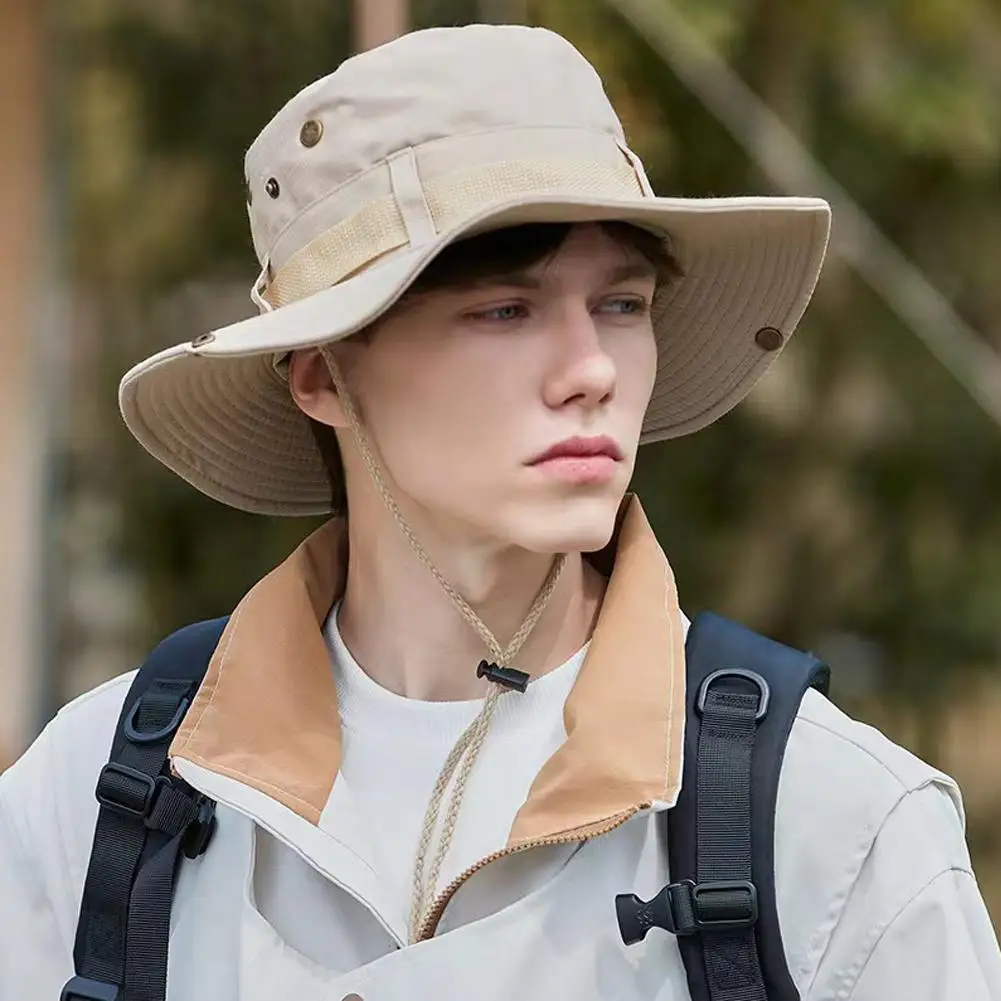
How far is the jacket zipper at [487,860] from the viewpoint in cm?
143

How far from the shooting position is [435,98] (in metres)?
1.54

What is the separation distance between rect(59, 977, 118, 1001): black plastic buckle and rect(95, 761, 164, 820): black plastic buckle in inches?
5.8

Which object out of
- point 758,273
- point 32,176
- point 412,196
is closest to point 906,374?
point 32,176

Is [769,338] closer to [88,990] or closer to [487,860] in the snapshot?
[487,860]

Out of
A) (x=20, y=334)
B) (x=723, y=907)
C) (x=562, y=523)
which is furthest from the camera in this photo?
(x=20, y=334)

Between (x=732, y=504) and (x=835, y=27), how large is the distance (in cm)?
113

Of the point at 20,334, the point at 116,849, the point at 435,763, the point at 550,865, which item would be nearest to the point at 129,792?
the point at 116,849

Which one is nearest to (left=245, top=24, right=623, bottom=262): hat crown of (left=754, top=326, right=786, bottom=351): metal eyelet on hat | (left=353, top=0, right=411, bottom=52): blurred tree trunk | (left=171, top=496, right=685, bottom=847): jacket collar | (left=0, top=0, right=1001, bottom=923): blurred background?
(left=754, top=326, right=786, bottom=351): metal eyelet on hat

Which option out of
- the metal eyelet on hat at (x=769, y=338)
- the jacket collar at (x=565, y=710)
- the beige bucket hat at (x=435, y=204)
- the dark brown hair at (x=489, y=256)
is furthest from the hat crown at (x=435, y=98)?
the jacket collar at (x=565, y=710)

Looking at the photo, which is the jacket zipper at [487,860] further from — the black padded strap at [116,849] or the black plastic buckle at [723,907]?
the black padded strap at [116,849]

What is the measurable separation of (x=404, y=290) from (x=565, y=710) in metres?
0.38

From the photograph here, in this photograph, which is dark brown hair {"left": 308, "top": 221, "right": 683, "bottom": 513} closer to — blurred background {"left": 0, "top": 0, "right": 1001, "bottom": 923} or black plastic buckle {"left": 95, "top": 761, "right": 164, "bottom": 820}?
black plastic buckle {"left": 95, "top": 761, "right": 164, "bottom": 820}

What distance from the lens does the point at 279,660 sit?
1.67m

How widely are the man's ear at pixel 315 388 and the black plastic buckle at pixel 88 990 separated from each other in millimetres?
542
